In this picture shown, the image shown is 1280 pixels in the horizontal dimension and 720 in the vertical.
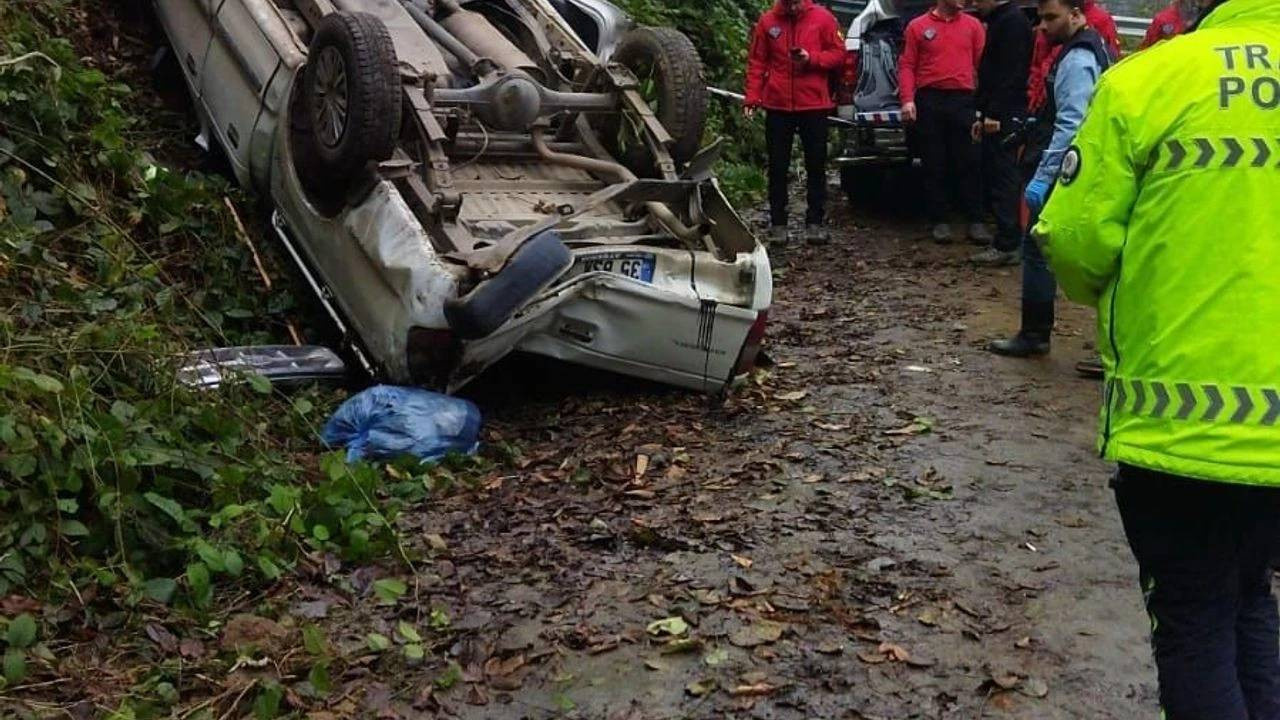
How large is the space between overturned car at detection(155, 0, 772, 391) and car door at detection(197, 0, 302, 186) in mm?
13

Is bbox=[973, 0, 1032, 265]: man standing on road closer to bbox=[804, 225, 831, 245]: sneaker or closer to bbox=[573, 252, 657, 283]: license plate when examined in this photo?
bbox=[804, 225, 831, 245]: sneaker

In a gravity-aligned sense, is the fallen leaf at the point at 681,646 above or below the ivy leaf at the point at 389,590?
A: below

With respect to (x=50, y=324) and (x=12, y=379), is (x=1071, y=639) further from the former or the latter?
(x=50, y=324)

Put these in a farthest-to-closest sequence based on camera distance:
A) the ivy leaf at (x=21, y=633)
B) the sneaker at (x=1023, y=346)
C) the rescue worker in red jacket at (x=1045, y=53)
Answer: the rescue worker in red jacket at (x=1045, y=53) < the sneaker at (x=1023, y=346) < the ivy leaf at (x=21, y=633)

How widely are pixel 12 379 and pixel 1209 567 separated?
3.27 meters

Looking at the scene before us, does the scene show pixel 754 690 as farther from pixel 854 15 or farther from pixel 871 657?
pixel 854 15

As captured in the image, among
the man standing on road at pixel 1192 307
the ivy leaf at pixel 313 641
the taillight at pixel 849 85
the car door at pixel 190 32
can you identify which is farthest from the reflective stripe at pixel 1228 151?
the taillight at pixel 849 85

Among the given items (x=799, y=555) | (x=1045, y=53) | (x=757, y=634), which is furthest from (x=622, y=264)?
(x=1045, y=53)

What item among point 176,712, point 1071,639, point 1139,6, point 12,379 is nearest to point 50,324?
point 12,379

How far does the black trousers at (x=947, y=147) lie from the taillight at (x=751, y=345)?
3.85 metres

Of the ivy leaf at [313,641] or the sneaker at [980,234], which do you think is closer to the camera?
the ivy leaf at [313,641]

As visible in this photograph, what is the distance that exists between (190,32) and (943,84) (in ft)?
A: 15.9

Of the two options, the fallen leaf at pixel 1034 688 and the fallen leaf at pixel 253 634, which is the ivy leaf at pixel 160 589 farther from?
the fallen leaf at pixel 1034 688

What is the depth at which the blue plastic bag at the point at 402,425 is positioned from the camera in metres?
4.65
